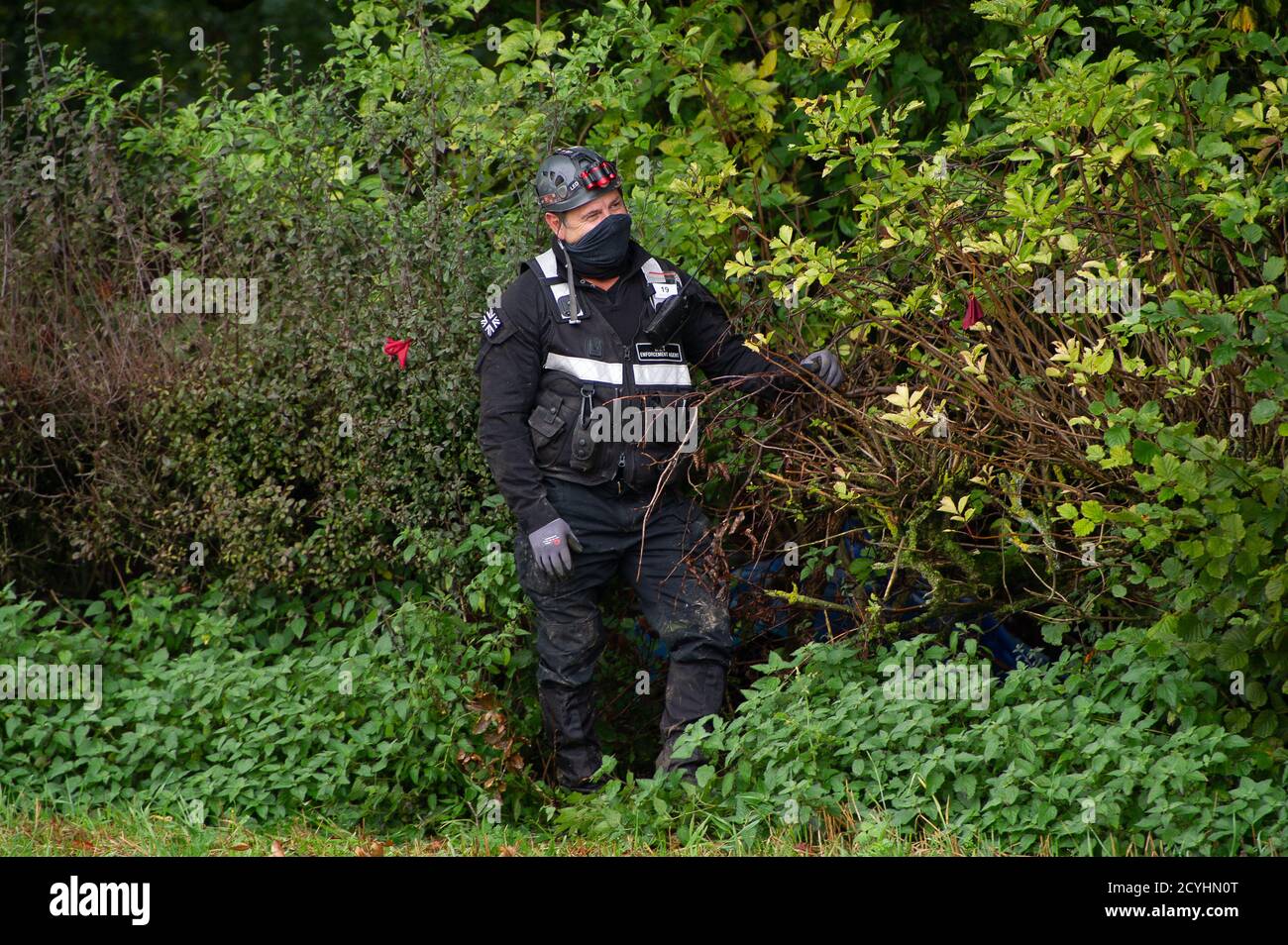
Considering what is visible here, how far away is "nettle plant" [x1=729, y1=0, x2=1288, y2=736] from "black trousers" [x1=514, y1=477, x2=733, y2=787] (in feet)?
1.93

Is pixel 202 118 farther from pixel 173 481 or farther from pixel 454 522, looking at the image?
pixel 454 522

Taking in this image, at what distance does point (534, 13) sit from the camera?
24.3 feet

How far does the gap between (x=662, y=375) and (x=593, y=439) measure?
359mm

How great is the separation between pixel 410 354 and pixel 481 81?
1.36 m

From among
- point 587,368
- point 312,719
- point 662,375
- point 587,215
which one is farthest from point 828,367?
point 312,719

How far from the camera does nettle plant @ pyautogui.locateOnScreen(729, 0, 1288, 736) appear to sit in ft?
13.4

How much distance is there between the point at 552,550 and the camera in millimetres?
4938

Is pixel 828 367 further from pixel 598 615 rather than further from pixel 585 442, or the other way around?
pixel 598 615

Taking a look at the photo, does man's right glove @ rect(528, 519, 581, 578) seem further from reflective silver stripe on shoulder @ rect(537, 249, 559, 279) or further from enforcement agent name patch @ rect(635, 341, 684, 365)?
reflective silver stripe on shoulder @ rect(537, 249, 559, 279)

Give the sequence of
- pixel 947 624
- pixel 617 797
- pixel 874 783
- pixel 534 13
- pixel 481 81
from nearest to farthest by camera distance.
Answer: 1. pixel 874 783
2. pixel 617 797
3. pixel 947 624
4. pixel 481 81
5. pixel 534 13

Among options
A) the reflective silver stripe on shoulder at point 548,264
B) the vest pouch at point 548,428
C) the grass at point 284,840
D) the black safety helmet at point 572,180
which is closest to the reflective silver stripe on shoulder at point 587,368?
the vest pouch at point 548,428

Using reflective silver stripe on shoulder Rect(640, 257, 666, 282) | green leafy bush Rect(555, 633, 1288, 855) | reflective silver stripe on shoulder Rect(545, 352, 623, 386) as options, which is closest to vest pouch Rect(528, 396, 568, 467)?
reflective silver stripe on shoulder Rect(545, 352, 623, 386)

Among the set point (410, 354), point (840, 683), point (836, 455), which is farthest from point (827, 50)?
point (840, 683)

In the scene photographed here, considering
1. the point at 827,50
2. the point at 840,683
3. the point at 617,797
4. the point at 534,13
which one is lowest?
the point at 617,797
